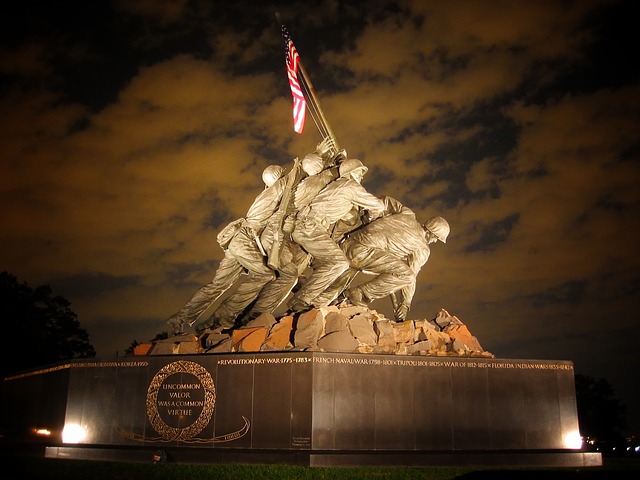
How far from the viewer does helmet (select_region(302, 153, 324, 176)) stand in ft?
44.5

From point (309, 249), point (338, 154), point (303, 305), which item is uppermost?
point (338, 154)

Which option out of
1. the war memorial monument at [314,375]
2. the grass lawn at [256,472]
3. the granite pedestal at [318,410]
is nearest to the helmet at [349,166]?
the war memorial monument at [314,375]

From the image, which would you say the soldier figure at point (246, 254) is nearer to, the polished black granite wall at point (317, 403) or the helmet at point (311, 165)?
the helmet at point (311, 165)

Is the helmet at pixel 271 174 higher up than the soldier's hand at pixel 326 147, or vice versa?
the soldier's hand at pixel 326 147

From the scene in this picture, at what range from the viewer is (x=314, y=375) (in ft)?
34.6

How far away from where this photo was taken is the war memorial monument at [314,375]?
10.6 m

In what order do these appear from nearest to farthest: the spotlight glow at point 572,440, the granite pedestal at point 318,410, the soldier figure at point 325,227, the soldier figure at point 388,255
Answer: the granite pedestal at point 318,410 < the spotlight glow at point 572,440 < the soldier figure at point 325,227 < the soldier figure at point 388,255

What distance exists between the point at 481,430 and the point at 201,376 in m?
4.51

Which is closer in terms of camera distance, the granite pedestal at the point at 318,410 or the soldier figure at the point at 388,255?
the granite pedestal at the point at 318,410

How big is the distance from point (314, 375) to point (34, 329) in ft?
64.1

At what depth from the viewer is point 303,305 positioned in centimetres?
1259

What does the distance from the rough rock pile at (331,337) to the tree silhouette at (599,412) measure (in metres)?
15.2

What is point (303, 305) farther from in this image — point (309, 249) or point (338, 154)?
point (338, 154)

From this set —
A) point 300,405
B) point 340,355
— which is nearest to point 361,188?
point 340,355
